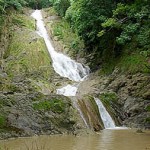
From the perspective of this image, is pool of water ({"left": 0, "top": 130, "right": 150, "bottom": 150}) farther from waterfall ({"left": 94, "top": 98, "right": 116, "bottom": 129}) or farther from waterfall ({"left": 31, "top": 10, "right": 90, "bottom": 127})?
waterfall ({"left": 31, "top": 10, "right": 90, "bottom": 127})

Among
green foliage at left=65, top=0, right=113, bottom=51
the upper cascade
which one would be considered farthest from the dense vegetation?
the upper cascade

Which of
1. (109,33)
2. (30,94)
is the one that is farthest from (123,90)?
(30,94)

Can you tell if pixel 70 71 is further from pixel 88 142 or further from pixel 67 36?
pixel 88 142

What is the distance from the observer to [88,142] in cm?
1467

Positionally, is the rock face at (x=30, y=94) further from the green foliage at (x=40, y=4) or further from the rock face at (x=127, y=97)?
the green foliage at (x=40, y=4)

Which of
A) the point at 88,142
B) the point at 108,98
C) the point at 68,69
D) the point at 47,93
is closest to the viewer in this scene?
the point at 88,142

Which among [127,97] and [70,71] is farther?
[70,71]

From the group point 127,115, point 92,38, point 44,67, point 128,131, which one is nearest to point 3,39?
point 44,67

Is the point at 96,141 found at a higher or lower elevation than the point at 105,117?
lower

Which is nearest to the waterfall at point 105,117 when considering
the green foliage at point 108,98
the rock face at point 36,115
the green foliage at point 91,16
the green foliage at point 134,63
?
the green foliage at point 108,98

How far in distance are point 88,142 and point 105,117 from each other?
6259 mm

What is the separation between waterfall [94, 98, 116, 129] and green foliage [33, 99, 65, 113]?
2.82 meters

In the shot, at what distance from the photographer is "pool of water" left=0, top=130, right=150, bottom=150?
43.9ft

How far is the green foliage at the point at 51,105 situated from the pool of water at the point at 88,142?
2.15 m
